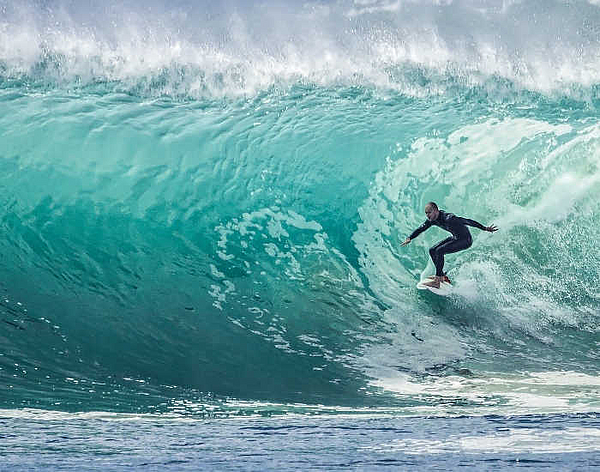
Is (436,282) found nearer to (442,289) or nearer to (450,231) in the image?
(442,289)

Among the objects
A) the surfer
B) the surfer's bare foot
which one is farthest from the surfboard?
the surfer

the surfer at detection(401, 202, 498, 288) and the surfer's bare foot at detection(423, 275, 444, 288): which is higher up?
the surfer at detection(401, 202, 498, 288)

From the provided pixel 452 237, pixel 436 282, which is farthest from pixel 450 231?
pixel 436 282

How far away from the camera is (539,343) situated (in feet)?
23.4

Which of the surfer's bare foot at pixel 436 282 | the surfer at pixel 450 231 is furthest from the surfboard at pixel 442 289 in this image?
the surfer at pixel 450 231

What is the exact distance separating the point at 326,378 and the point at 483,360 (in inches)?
59.5

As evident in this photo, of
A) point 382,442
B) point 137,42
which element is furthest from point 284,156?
point 382,442

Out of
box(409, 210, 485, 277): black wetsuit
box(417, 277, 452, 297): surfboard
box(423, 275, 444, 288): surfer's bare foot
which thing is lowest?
box(417, 277, 452, 297): surfboard

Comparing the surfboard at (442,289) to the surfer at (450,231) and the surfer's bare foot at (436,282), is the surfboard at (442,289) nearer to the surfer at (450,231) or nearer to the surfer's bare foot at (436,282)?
the surfer's bare foot at (436,282)

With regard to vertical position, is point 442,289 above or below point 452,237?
below

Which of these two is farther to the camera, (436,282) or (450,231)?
(436,282)

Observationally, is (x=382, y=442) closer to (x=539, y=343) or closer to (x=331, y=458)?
(x=331, y=458)

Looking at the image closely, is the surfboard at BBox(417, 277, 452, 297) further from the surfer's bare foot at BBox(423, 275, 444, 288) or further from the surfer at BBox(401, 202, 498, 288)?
the surfer at BBox(401, 202, 498, 288)

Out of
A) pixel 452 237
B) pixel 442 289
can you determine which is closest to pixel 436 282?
pixel 442 289
